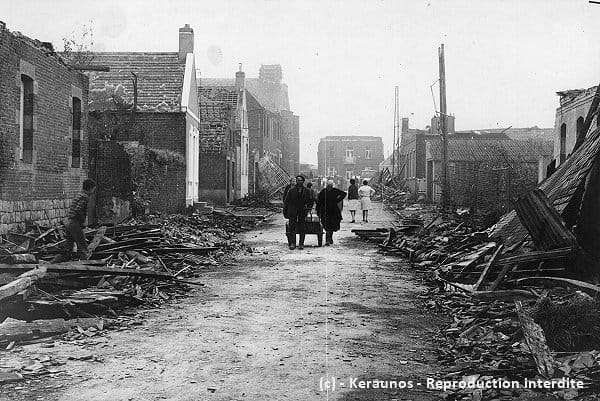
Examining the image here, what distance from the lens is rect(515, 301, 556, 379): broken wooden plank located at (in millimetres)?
5508

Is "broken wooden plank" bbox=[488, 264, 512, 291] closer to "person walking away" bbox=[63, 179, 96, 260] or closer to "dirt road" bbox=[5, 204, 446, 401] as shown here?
"dirt road" bbox=[5, 204, 446, 401]

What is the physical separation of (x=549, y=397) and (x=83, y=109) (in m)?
16.7

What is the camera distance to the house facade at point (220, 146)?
114 feet

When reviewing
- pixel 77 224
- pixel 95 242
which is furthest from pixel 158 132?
pixel 77 224

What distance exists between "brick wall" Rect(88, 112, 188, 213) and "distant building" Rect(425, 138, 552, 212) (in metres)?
13.7

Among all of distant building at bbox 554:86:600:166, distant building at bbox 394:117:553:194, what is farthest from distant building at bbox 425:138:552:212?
distant building at bbox 554:86:600:166

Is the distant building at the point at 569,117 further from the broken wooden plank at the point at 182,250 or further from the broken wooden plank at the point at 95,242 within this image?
the broken wooden plank at the point at 95,242

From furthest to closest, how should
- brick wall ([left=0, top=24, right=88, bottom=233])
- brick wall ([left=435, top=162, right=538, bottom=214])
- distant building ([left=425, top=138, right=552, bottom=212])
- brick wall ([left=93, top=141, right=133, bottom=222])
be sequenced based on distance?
1. distant building ([left=425, top=138, right=552, bottom=212])
2. brick wall ([left=435, top=162, right=538, bottom=214])
3. brick wall ([left=93, top=141, right=133, bottom=222])
4. brick wall ([left=0, top=24, right=88, bottom=233])

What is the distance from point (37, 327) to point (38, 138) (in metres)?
8.72

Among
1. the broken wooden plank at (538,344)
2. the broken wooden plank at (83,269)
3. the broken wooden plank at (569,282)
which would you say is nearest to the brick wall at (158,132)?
the broken wooden plank at (83,269)

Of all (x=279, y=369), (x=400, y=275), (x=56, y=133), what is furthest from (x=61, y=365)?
(x=56, y=133)

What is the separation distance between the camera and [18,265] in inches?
373

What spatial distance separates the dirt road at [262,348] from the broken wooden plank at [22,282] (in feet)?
4.26

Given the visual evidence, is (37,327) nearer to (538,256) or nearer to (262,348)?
(262,348)
